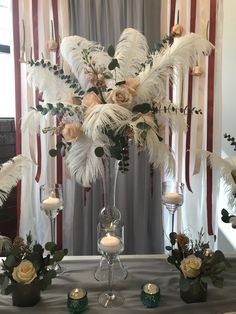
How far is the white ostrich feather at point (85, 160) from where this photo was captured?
1.02m

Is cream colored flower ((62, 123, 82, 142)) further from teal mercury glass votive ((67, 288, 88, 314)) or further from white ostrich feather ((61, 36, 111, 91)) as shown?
teal mercury glass votive ((67, 288, 88, 314))

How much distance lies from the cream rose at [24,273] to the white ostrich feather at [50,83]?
54cm

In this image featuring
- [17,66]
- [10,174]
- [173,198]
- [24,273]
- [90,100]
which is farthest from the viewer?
[17,66]

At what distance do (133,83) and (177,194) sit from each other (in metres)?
0.48

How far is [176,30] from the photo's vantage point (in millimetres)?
1677

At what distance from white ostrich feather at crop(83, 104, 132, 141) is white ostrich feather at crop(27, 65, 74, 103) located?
6.6 inches

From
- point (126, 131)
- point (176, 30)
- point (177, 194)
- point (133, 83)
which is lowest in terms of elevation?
point (177, 194)

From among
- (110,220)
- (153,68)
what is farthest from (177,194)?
(153,68)

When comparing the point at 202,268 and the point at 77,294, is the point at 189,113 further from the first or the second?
the point at 77,294

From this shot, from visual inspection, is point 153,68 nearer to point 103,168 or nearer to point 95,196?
point 103,168

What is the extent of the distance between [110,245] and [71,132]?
362 millimetres

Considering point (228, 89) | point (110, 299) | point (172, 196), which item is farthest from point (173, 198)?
point (228, 89)

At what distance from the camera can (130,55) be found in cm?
110

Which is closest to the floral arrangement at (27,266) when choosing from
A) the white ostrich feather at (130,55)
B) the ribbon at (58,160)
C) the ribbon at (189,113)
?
the white ostrich feather at (130,55)
